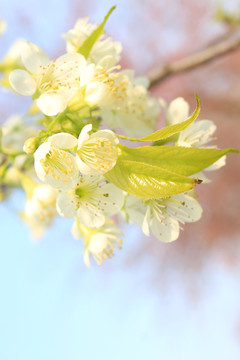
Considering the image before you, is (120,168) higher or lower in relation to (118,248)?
higher

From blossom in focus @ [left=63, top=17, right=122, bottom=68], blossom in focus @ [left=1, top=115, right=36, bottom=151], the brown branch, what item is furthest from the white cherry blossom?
the brown branch

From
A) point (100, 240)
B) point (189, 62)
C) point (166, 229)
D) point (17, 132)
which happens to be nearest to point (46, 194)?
point (100, 240)

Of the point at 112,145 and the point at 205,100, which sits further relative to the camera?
the point at 205,100

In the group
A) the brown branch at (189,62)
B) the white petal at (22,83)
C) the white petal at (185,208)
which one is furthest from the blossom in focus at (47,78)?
the brown branch at (189,62)

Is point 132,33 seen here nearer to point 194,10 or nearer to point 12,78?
point 194,10

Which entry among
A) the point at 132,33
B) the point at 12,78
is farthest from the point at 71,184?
the point at 132,33

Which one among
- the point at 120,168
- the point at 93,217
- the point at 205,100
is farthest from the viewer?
the point at 205,100

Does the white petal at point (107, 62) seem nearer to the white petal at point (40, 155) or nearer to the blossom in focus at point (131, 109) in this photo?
the blossom in focus at point (131, 109)
